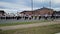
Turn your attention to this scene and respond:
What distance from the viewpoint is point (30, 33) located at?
39.2 ft

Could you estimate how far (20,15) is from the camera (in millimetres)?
21844

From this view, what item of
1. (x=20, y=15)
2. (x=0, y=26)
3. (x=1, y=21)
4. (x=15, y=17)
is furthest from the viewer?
(x=20, y=15)

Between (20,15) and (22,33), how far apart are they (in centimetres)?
1032

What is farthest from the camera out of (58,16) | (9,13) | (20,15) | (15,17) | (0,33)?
(58,16)

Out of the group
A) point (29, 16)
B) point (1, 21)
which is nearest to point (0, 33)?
point (1, 21)

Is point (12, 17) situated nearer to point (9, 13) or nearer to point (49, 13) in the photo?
point (9, 13)

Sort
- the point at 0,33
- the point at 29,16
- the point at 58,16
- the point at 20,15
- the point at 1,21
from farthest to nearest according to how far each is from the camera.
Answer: the point at 58,16, the point at 29,16, the point at 20,15, the point at 1,21, the point at 0,33

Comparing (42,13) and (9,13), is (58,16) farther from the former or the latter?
(9,13)

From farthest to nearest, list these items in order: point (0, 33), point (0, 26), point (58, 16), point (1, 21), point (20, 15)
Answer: point (58, 16), point (20, 15), point (1, 21), point (0, 26), point (0, 33)

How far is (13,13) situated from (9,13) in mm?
907

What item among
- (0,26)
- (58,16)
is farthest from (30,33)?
(58,16)

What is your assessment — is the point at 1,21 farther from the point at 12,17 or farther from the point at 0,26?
the point at 12,17

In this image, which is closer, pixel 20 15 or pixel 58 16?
pixel 20 15

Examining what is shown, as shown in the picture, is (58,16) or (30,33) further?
(58,16)
